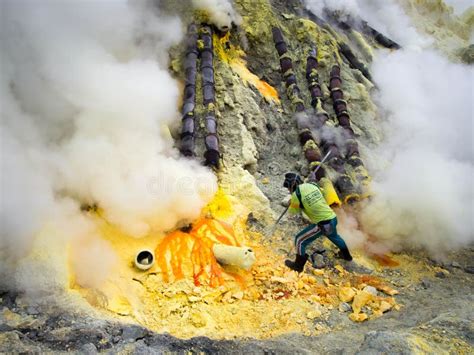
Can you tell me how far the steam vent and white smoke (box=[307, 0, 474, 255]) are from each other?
0.04 m

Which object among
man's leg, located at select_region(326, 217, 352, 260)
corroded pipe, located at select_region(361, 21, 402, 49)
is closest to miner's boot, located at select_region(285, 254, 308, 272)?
man's leg, located at select_region(326, 217, 352, 260)

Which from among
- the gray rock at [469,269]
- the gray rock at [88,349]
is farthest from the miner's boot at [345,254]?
the gray rock at [88,349]

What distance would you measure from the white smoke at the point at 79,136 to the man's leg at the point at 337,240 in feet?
5.71

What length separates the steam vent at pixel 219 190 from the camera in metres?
3.84

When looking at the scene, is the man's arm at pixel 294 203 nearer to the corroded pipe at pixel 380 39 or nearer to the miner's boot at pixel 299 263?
the miner's boot at pixel 299 263

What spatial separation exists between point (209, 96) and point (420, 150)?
4114mm

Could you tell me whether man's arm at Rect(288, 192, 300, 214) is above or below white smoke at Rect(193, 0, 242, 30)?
below

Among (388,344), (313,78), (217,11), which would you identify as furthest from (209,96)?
(388,344)

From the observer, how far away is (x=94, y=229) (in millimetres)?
4758

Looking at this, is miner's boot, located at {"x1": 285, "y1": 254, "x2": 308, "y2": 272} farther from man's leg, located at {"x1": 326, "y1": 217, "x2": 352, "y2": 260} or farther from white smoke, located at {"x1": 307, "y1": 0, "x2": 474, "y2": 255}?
white smoke, located at {"x1": 307, "y1": 0, "x2": 474, "y2": 255}

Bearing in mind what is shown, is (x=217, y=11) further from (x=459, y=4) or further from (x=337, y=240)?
(x=459, y=4)

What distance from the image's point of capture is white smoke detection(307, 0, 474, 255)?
6.01 metres

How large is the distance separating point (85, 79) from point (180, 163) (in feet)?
5.68

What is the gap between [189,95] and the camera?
6992 mm
